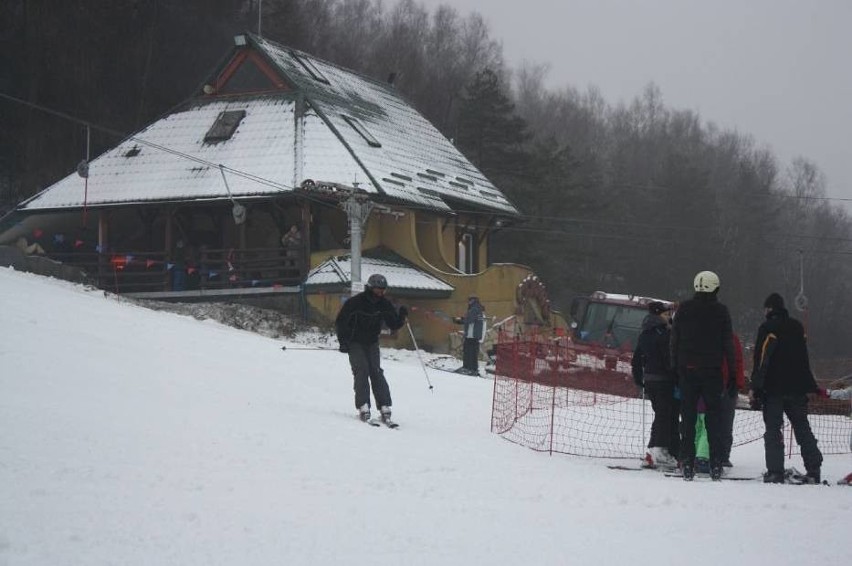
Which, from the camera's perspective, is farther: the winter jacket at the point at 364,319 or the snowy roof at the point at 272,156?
the snowy roof at the point at 272,156

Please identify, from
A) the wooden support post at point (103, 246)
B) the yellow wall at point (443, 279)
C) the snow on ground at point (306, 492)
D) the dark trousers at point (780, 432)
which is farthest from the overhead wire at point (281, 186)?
the dark trousers at point (780, 432)

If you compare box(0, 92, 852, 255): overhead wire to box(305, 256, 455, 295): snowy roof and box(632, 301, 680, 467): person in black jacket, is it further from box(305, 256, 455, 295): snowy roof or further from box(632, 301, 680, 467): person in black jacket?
box(632, 301, 680, 467): person in black jacket

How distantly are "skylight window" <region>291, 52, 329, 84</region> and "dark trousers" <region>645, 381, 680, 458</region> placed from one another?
2940cm

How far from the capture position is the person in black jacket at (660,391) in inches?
404

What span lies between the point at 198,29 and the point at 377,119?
50.3ft

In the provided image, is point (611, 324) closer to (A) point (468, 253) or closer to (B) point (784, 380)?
(A) point (468, 253)

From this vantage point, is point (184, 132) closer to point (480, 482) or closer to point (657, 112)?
point (480, 482)

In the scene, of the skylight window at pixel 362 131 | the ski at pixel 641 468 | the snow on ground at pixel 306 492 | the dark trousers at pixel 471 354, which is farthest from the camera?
the skylight window at pixel 362 131

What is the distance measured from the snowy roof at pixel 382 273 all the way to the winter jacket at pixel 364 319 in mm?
15158

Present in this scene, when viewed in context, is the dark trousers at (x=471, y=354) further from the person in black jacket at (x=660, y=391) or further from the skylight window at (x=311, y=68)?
the skylight window at (x=311, y=68)

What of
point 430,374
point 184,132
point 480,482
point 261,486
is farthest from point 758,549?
point 184,132

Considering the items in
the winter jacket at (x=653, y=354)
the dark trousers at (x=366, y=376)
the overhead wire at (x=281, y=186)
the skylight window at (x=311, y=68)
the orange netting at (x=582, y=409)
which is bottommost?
the orange netting at (x=582, y=409)

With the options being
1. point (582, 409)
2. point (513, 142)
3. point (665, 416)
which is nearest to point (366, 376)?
point (665, 416)

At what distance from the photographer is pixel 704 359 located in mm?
9625
